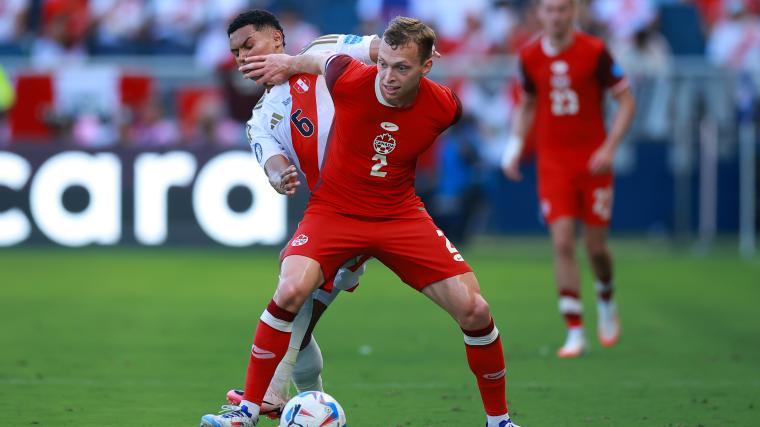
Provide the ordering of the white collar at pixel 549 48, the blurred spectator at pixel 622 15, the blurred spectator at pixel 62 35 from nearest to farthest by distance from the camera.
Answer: the white collar at pixel 549 48, the blurred spectator at pixel 622 15, the blurred spectator at pixel 62 35

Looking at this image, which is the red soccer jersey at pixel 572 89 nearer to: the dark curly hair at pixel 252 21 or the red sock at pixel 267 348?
the dark curly hair at pixel 252 21

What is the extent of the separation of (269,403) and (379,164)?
1.30m

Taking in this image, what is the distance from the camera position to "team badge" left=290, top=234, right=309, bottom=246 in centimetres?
636

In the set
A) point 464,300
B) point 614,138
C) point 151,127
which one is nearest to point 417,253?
point 464,300

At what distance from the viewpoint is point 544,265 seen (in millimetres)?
15555

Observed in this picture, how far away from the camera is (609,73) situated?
9.52 metres

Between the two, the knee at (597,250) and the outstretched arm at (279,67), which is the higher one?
the outstretched arm at (279,67)

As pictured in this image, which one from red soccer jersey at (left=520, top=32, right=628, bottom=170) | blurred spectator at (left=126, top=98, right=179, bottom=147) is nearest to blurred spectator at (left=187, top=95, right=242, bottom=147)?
blurred spectator at (left=126, top=98, right=179, bottom=147)

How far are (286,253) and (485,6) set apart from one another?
13.9 metres

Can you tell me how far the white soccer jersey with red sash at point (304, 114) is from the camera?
6781 millimetres

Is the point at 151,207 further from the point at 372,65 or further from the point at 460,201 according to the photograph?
the point at 372,65

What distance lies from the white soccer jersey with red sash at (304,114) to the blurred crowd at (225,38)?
963cm

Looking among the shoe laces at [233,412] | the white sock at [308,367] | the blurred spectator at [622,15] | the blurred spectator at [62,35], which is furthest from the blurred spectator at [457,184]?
the shoe laces at [233,412]

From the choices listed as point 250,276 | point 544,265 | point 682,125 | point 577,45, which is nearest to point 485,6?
point 682,125
